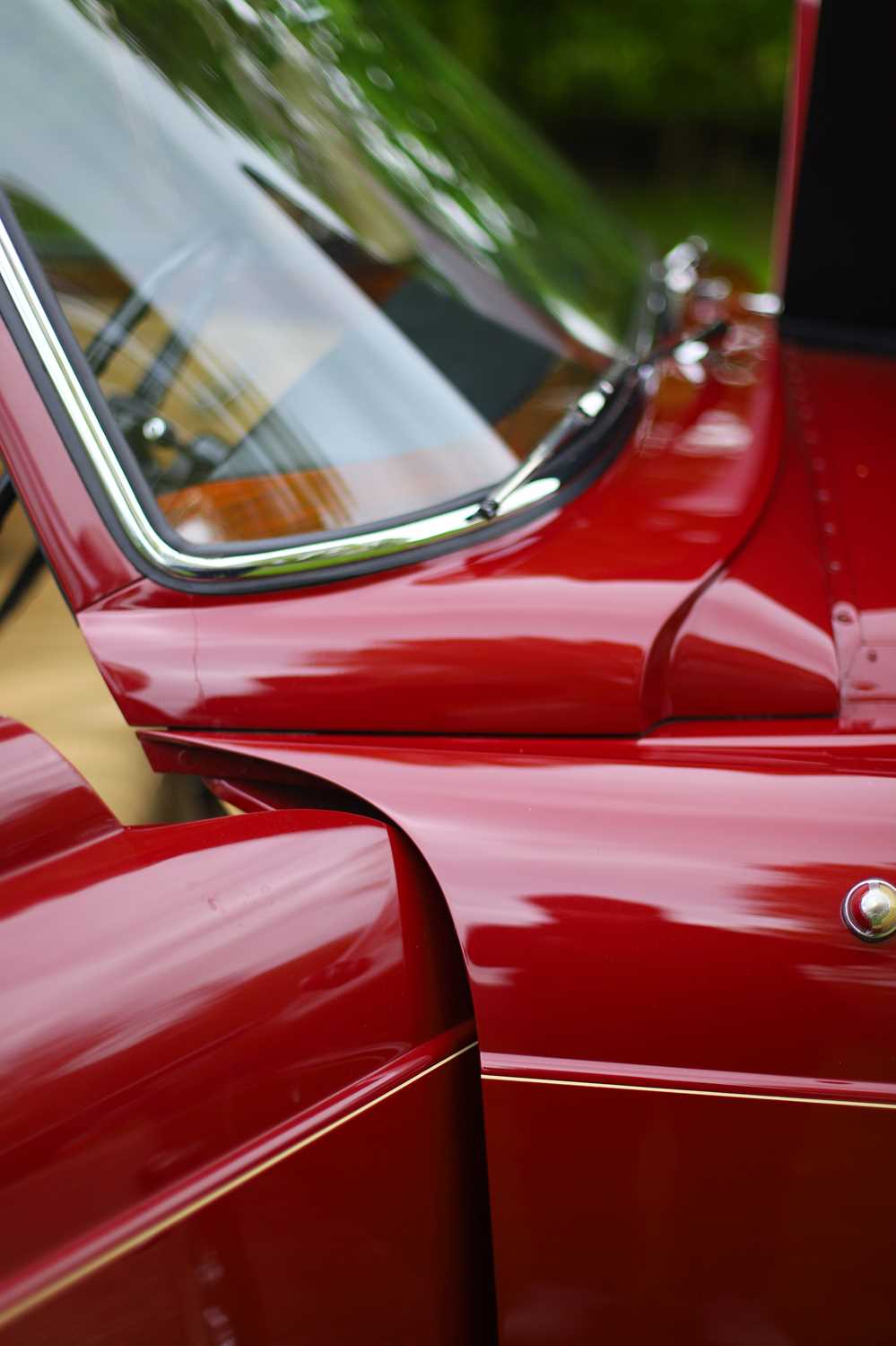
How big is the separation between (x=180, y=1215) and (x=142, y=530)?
625 millimetres

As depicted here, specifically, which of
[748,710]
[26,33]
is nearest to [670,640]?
[748,710]

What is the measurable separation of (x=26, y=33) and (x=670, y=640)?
2.99ft

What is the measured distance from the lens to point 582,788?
3.65 feet

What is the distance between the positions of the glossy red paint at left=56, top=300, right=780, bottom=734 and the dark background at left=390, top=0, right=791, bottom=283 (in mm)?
8791

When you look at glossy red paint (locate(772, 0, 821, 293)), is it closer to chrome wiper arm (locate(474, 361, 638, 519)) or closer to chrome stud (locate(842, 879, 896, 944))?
chrome wiper arm (locate(474, 361, 638, 519))

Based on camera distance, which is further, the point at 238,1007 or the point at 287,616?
the point at 287,616

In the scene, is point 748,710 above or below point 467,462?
below

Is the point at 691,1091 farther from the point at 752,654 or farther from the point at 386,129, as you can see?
the point at 386,129

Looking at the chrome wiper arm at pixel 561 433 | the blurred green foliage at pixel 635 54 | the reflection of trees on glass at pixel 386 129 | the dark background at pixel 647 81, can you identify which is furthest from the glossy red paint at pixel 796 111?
the blurred green foliage at pixel 635 54


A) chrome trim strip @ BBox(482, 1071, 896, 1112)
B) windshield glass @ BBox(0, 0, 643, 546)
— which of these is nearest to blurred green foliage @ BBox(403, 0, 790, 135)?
windshield glass @ BBox(0, 0, 643, 546)

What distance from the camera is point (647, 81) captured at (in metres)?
10.1

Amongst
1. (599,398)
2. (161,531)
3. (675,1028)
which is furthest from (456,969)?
(599,398)

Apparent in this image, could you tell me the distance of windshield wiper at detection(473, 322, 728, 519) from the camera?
52.9 inches

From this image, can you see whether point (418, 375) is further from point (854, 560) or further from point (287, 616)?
point (854, 560)
